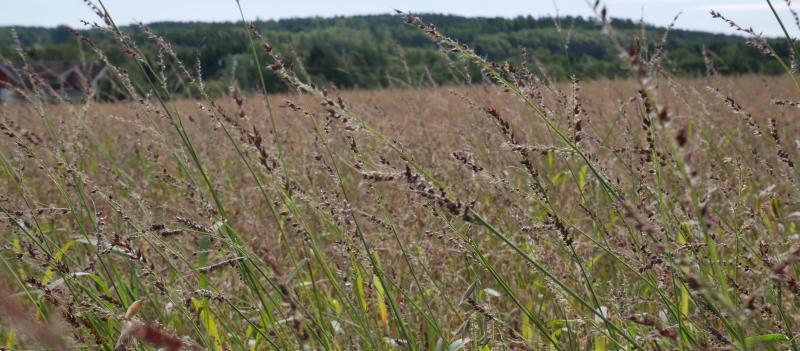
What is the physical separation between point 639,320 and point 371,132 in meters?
0.48

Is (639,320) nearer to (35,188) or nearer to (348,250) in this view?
(348,250)

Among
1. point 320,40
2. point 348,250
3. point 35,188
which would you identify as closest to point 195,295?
point 348,250

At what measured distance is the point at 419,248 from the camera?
1.96 metres

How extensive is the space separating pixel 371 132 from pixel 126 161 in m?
3.77

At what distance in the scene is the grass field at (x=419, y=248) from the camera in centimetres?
101

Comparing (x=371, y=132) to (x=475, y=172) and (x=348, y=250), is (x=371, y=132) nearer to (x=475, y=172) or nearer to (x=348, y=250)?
(x=475, y=172)

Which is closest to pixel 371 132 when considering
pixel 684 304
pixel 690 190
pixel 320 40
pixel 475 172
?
pixel 475 172

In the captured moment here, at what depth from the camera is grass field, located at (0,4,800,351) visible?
101 centimetres

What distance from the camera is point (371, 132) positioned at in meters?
0.92

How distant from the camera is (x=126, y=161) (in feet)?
13.9

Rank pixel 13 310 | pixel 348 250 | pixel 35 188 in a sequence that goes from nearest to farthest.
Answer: pixel 13 310
pixel 348 250
pixel 35 188

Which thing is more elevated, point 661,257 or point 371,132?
point 371,132

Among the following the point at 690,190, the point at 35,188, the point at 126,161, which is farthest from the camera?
the point at 126,161

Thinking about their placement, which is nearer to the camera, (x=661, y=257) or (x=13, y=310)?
(x=13, y=310)
